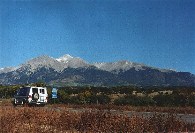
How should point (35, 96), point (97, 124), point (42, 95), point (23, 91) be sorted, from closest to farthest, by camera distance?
point (97, 124), point (23, 91), point (35, 96), point (42, 95)

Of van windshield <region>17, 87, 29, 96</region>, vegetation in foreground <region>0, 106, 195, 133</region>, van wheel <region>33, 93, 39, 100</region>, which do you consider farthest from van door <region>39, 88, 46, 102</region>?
vegetation in foreground <region>0, 106, 195, 133</region>

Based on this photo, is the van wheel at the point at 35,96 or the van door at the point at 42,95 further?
the van door at the point at 42,95

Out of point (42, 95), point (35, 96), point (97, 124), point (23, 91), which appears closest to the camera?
point (97, 124)

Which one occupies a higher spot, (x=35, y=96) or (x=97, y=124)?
(x=35, y=96)

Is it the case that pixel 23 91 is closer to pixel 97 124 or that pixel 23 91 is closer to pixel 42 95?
pixel 42 95

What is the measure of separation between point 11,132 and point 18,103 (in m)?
23.8

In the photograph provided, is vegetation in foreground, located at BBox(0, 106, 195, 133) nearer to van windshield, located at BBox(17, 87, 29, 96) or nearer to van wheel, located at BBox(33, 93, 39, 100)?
van windshield, located at BBox(17, 87, 29, 96)

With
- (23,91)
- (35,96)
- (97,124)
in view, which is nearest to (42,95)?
(35,96)

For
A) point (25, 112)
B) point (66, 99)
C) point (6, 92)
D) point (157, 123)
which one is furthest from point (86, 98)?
point (157, 123)

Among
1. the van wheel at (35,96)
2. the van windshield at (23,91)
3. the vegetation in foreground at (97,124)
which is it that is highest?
the van windshield at (23,91)

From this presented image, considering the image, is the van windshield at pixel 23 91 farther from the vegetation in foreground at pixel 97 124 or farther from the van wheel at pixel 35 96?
the vegetation in foreground at pixel 97 124

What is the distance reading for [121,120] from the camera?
13320 millimetres

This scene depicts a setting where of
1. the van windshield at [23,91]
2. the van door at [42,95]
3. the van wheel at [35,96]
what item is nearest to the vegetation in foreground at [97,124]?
the van windshield at [23,91]

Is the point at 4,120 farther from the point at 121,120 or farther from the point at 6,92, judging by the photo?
the point at 6,92
